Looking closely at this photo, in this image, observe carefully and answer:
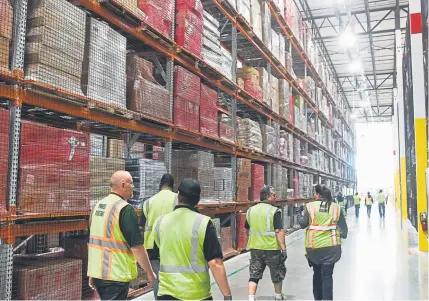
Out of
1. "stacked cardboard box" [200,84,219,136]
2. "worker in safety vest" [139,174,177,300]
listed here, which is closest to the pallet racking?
"stacked cardboard box" [200,84,219,136]

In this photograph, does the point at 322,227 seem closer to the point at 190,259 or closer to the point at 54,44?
the point at 190,259

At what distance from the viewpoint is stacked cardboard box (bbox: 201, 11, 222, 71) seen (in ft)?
25.8

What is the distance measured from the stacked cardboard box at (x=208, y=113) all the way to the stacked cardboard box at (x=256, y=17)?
3043 millimetres

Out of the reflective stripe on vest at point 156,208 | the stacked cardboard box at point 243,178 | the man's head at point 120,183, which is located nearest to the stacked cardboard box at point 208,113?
the stacked cardboard box at point 243,178

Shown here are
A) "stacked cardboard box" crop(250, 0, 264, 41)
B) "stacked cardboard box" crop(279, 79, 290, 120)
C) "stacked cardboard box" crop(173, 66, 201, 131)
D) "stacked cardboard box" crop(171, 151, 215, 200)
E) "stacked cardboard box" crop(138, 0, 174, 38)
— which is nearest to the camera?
"stacked cardboard box" crop(138, 0, 174, 38)

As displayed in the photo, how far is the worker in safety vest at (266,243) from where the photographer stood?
573cm

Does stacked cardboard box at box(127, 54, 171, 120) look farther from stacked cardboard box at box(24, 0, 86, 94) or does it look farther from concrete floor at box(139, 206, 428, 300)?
concrete floor at box(139, 206, 428, 300)

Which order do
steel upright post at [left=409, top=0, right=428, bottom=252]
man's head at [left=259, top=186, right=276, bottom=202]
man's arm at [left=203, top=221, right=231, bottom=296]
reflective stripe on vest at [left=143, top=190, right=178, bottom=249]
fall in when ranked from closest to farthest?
man's arm at [left=203, top=221, right=231, bottom=296] → reflective stripe on vest at [left=143, top=190, right=178, bottom=249] → man's head at [left=259, top=186, right=276, bottom=202] → steel upright post at [left=409, top=0, right=428, bottom=252]

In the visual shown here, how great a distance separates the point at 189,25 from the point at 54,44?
312 cm

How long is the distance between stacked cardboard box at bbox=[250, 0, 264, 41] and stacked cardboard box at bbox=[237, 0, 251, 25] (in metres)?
0.20

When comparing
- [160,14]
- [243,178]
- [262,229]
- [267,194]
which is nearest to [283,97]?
[243,178]

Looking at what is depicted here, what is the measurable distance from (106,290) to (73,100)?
A: 2.12 metres

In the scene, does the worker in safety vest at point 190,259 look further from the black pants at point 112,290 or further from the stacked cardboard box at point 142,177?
the stacked cardboard box at point 142,177

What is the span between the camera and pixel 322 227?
17.0 feet
